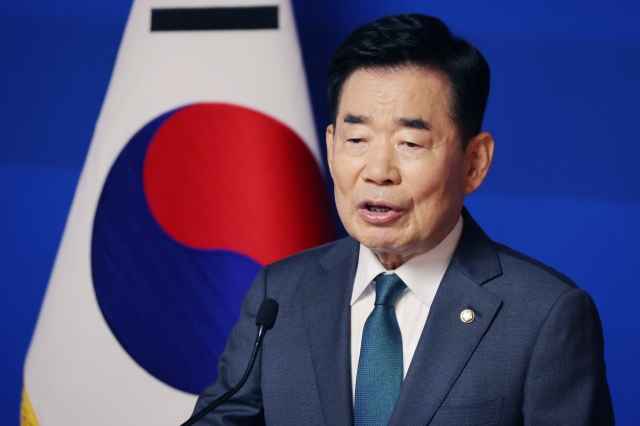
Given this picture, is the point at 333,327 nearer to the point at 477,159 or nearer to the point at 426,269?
the point at 426,269

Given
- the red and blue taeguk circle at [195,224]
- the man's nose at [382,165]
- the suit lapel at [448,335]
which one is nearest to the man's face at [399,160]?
the man's nose at [382,165]

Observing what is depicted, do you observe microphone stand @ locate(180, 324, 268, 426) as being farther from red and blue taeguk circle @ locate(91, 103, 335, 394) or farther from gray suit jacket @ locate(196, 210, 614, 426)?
red and blue taeguk circle @ locate(91, 103, 335, 394)

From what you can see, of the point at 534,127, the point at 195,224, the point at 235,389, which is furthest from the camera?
the point at 534,127

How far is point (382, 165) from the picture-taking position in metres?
1.21

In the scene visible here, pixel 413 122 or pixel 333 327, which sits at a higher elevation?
pixel 413 122

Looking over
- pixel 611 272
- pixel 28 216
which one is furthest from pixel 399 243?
pixel 28 216

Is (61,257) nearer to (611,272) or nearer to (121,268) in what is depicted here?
(121,268)

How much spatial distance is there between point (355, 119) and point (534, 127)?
102 cm

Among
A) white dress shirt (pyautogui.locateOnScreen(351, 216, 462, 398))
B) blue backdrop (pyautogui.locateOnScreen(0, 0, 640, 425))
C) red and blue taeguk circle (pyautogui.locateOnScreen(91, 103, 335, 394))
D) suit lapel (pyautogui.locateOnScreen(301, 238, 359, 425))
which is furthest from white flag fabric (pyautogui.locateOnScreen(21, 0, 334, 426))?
white dress shirt (pyautogui.locateOnScreen(351, 216, 462, 398))

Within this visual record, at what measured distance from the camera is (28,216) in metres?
2.33

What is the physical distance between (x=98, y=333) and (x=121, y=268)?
20 centimetres

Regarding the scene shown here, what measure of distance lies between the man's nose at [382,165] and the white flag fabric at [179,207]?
2.39 feet

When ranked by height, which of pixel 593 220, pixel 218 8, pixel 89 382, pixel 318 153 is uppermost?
pixel 218 8

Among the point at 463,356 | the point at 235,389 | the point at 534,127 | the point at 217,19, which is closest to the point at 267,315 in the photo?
the point at 235,389
